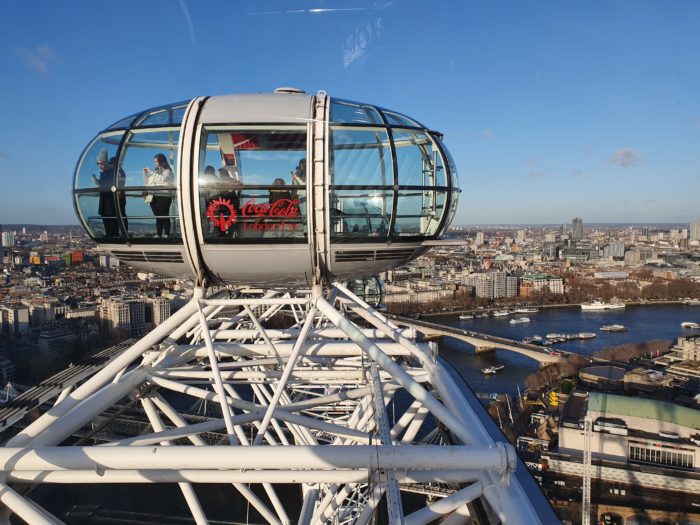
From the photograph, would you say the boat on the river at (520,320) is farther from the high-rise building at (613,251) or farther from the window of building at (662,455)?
the high-rise building at (613,251)

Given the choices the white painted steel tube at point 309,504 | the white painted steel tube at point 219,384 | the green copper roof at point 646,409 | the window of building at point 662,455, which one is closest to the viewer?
the white painted steel tube at point 219,384

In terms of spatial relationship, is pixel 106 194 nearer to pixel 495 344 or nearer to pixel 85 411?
pixel 85 411

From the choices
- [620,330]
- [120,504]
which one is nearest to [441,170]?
[120,504]

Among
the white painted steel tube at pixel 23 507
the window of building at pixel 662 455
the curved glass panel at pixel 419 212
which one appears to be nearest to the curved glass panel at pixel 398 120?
the curved glass panel at pixel 419 212

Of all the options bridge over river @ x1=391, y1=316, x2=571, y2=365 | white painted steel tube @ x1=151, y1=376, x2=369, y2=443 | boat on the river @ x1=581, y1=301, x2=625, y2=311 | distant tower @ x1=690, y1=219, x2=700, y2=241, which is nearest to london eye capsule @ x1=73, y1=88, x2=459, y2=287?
white painted steel tube @ x1=151, y1=376, x2=369, y2=443

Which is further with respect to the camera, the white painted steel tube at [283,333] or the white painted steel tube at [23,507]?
the white painted steel tube at [283,333]

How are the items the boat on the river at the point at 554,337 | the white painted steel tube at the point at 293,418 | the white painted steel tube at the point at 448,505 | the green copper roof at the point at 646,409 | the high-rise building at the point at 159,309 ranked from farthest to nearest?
1. the high-rise building at the point at 159,309
2. the boat on the river at the point at 554,337
3. the green copper roof at the point at 646,409
4. the white painted steel tube at the point at 293,418
5. the white painted steel tube at the point at 448,505

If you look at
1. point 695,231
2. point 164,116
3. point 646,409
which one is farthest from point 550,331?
point 695,231

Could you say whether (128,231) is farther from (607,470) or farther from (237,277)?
(607,470)
